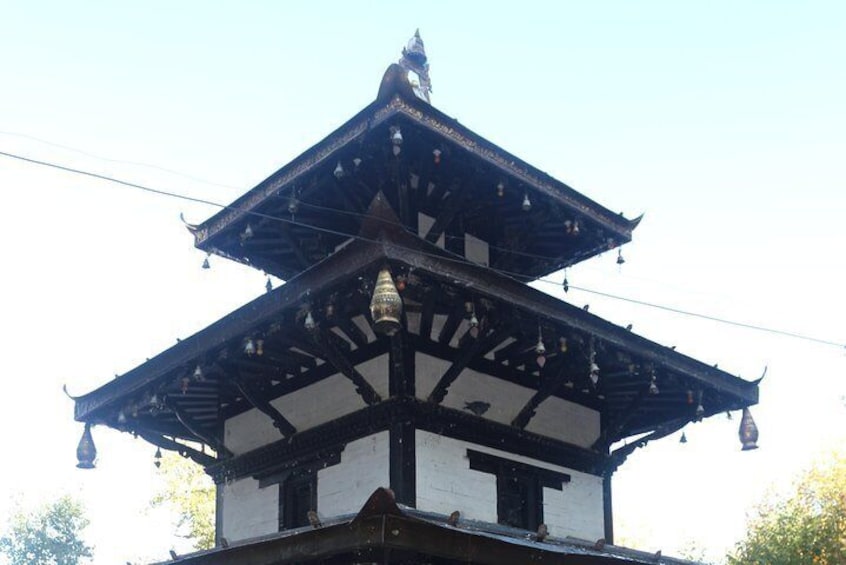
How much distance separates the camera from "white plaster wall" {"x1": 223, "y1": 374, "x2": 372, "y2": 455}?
1378cm

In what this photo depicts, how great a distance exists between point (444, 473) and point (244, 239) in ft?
17.2

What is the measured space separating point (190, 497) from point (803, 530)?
25.4 meters

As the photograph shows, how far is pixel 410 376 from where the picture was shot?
12.8 m

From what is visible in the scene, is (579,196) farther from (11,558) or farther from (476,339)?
(11,558)

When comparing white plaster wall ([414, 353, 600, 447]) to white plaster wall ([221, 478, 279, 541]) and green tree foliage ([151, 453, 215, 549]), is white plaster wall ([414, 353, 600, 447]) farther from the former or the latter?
green tree foliage ([151, 453, 215, 549])

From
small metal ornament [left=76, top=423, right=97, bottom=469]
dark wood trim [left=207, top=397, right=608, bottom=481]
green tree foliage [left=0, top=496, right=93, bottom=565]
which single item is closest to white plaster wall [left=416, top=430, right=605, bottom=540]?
dark wood trim [left=207, top=397, right=608, bottom=481]

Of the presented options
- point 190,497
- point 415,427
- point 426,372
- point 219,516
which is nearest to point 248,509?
point 219,516

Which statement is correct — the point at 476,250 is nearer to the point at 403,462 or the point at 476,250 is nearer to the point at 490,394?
the point at 490,394

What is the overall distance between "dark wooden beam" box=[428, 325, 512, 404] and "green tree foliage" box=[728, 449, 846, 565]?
21.1 m

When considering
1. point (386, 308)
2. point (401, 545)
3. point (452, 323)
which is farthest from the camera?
point (452, 323)

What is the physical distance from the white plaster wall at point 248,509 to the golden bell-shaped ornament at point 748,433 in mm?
7199

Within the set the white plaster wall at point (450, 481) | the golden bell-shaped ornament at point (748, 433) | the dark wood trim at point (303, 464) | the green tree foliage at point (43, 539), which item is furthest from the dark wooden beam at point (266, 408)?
the green tree foliage at point (43, 539)

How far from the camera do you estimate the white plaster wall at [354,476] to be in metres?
12.7

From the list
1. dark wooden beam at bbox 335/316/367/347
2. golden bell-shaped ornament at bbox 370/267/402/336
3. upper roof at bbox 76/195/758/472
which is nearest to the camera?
golden bell-shaped ornament at bbox 370/267/402/336
